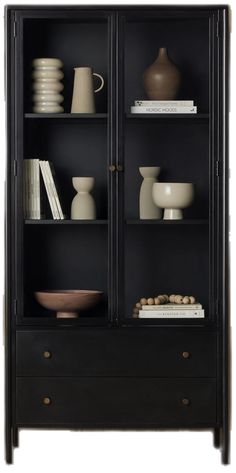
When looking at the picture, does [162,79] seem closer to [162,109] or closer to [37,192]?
[162,109]

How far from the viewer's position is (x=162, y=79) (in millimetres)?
4234

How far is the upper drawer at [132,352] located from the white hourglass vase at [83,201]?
1.69 ft

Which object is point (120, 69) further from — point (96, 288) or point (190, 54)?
point (96, 288)

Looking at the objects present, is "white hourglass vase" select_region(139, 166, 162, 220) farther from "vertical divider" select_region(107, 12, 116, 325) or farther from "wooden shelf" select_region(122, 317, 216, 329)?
"wooden shelf" select_region(122, 317, 216, 329)

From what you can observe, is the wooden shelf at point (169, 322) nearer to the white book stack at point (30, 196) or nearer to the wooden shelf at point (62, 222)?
the wooden shelf at point (62, 222)

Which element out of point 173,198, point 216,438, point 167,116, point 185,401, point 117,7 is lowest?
point 216,438

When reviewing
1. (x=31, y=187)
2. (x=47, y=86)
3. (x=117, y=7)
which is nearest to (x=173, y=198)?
(x=31, y=187)

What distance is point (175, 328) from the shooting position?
405cm

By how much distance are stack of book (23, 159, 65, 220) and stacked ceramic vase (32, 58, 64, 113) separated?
240 mm

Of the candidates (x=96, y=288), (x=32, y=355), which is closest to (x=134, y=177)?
(x=96, y=288)

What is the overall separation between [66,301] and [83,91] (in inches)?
36.5

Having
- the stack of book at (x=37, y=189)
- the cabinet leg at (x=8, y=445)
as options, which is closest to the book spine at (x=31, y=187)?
the stack of book at (x=37, y=189)

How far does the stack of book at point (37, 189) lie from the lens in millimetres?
4141

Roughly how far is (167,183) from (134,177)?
0.84 feet
